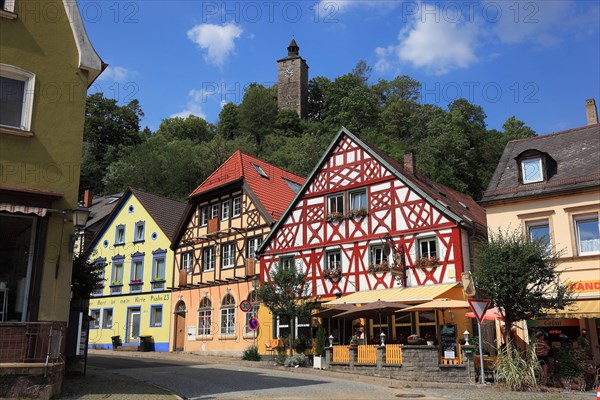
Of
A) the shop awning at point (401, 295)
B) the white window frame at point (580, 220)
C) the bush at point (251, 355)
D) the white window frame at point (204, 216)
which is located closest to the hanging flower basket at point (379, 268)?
the shop awning at point (401, 295)

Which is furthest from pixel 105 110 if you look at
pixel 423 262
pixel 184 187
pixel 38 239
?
pixel 38 239

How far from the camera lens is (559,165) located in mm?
22781

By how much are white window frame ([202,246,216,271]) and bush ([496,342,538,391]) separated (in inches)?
761

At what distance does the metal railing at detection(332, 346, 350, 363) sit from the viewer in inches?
863

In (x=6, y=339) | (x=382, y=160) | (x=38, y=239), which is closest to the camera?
(x=6, y=339)

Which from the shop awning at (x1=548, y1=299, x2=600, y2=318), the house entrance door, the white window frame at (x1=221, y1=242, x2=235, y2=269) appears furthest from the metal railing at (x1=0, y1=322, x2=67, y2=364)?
the house entrance door

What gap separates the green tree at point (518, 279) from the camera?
17.0 metres

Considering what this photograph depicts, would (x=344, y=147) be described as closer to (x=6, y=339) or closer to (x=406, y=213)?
(x=406, y=213)

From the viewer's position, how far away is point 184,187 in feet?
193

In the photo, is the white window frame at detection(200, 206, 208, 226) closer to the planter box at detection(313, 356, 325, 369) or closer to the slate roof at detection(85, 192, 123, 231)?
the slate roof at detection(85, 192, 123, 231)

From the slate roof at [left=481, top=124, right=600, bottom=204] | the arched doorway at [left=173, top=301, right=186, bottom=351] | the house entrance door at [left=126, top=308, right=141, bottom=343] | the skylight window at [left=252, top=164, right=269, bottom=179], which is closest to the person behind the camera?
the slate roof at [left=481, top=124, right=600, bottom=204]

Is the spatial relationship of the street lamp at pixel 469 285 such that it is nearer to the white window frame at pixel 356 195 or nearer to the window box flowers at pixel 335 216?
the white window frame at pixel 356 195

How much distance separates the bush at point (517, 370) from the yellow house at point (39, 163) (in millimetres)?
10810

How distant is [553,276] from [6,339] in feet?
45.1
